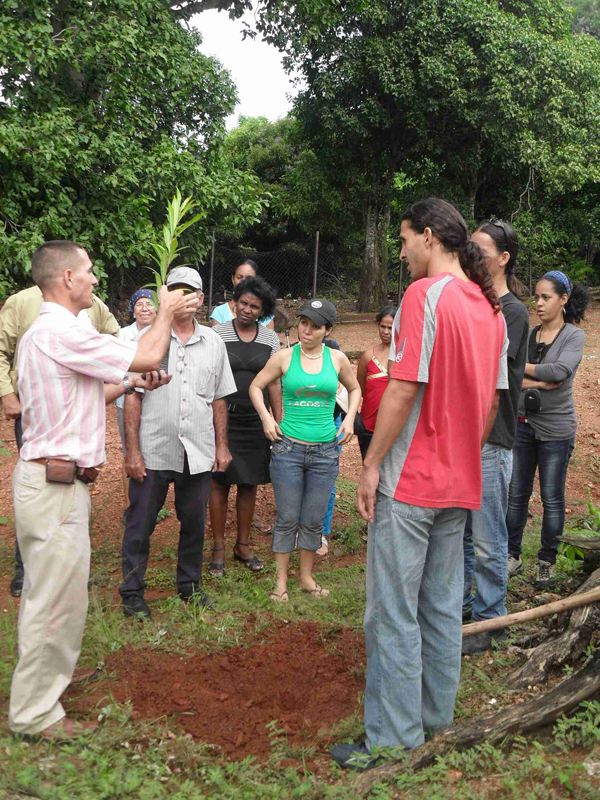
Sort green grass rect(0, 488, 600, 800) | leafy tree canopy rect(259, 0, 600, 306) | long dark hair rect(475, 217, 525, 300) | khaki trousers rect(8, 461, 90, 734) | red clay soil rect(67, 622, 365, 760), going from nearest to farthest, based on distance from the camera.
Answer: green grass rect(0, 488, 600, 800) → khaki trousers rect(8, 461, 90, 734) → red clay soil rect(67, 622, 365, 760) → long dark hair rect(475, 217, 525, 300) → leafy tree canopy rect(259, 0, 600, 306)

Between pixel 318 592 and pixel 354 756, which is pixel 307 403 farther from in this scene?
pixel 354 756

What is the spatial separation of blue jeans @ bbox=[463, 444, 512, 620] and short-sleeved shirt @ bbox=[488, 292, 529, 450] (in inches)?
2.9

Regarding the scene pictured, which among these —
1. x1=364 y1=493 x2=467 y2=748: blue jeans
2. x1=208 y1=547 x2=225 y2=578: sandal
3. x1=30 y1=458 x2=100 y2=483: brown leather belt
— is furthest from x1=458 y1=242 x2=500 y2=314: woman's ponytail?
x1=208 y1=547 x2=225 y2=578: sandal

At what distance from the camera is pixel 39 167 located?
9406 millimetres

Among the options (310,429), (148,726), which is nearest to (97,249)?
(310,429)

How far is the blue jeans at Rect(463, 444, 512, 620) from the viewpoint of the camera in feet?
12.9

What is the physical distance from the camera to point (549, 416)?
496cm

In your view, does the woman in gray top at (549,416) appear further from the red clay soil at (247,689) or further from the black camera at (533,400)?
the red clay soil at (247,689)

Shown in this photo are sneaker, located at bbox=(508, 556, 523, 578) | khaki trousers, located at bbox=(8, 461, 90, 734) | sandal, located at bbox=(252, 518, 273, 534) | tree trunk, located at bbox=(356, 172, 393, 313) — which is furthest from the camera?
tree trunk, located at bbox=(356, 172, 393, 313)

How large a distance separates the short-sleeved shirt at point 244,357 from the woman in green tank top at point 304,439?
0.40 meters

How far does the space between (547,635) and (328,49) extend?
15.8 metres

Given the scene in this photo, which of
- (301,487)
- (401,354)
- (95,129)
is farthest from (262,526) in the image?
(95,129)

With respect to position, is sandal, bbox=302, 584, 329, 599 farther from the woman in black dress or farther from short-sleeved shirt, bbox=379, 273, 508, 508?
short-sleeved shirt, bbox=379, 273, 508, 508

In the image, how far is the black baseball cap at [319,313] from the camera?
4.79 metres
